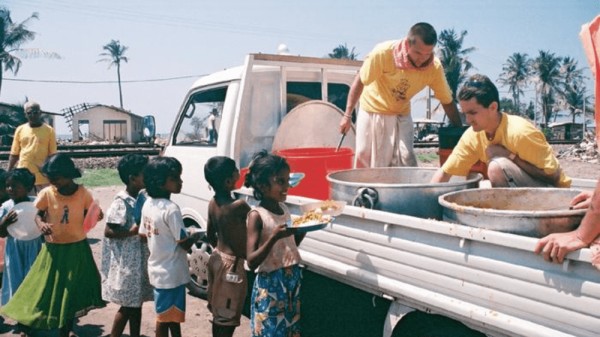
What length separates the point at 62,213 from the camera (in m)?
3.61

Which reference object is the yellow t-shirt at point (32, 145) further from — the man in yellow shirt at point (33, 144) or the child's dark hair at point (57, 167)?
the child's dark hair at point (57, 167)

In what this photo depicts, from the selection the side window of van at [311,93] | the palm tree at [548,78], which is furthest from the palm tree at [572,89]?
the side window of van at [311,93]

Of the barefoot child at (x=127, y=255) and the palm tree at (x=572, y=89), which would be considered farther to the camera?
the palm tree at (x=572, y=89)

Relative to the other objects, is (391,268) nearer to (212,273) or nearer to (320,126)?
(212,273)

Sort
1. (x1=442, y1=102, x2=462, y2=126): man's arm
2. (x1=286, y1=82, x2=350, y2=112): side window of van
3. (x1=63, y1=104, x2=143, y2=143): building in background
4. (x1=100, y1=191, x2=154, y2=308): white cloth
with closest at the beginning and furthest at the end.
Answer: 1. (x1=100, y1=191, x2=154, y2=308): white cloth
2. (x1=442, y1=102, x2=462, y2=126): man's arm
3. (x1=286, y1=82, x2=350, y2=112): side window of van
4. (x1=63, y1=104, x2=143, y2=143): building in background

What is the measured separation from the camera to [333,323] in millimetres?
3100

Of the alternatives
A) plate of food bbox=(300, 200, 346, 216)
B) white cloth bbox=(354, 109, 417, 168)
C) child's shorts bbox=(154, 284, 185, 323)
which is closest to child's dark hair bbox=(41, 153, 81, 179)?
child's shorts bbox=(154, 284, 185, 323)

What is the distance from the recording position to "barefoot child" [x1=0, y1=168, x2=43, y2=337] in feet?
13.0

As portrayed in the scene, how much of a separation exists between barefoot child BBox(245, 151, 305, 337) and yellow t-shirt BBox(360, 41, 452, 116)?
1.82 meters

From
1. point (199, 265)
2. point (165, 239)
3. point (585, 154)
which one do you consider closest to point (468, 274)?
point (165, 239)

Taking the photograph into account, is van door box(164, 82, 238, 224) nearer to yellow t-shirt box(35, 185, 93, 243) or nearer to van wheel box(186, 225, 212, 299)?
van wheel box(186, 225, 212, 299)

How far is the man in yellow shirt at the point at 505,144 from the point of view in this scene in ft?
9.88

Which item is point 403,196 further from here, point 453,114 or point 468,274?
point 453,114

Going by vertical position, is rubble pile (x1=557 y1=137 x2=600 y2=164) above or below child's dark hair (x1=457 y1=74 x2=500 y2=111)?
below
